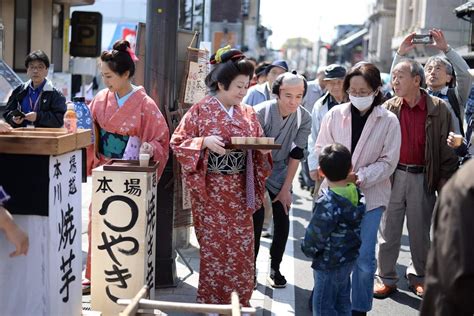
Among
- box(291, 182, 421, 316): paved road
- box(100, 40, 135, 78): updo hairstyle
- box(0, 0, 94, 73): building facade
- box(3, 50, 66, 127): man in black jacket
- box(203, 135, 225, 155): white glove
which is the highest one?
box(0, 0, 94, 73): building facade

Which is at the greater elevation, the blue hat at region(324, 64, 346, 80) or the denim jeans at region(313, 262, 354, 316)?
the blue hat at region(324, 64, 346, 80)

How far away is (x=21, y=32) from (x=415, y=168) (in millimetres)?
12783

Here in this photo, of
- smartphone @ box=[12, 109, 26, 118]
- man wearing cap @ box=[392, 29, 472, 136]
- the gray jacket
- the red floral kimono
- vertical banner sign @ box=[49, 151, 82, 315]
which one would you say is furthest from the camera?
smartphone @ box=[12, 109, 26, 118]

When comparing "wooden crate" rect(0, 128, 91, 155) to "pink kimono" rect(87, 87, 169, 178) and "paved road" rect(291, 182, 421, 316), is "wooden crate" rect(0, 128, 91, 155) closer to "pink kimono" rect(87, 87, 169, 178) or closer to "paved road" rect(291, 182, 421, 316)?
"pink kimono" rect(87, 87, 169, 178)

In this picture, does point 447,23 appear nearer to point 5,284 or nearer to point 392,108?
point 392,108

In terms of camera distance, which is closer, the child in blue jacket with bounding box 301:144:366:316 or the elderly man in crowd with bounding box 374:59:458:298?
the child in blue jacket with bounding box 301:144:366:316

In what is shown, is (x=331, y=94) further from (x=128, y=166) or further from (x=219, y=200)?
(x=128, y=166)

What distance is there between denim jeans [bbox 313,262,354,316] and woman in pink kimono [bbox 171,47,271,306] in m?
0.74

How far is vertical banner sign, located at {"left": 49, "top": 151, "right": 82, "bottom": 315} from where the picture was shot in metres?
3.60

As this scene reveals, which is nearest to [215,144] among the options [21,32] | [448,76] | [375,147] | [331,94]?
[375,147]

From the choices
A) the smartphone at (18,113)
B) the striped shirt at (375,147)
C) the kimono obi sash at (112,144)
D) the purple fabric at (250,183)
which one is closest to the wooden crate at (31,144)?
the kimono obi sash at (112,144)

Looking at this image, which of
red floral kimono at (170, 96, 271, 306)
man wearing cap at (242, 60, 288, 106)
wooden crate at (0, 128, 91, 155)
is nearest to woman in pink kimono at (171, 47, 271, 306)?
red floral kimono at (170, 96, 271, 306)

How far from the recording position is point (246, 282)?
479cm

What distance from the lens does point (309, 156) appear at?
17.3 feet
